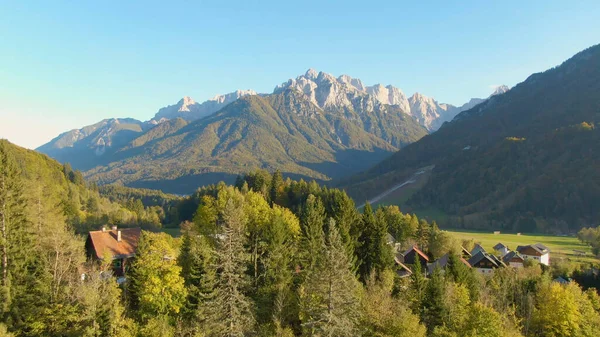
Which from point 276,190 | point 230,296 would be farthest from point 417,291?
point 276,190

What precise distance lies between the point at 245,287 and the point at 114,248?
749 inches

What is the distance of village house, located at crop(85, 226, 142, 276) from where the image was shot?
4709 centimetres

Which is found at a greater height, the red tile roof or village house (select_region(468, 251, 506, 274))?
the red tile roof

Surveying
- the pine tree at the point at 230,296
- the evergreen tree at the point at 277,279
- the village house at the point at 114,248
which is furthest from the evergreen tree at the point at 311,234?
the village house at the point at 114,248

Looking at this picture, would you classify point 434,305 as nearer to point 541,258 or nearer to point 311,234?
point 311,234

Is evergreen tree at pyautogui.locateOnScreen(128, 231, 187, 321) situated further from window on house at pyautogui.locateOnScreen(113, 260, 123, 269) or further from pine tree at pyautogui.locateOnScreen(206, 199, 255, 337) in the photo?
window on house at pyautogui.locateOnScreen(113, 260, 123, 269)

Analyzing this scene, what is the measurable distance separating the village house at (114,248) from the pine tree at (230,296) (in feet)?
50.8

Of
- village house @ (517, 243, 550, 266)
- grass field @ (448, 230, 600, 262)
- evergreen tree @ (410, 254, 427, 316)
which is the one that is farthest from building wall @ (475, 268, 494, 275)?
evergreen tree @ (410, 254, 427, 316)

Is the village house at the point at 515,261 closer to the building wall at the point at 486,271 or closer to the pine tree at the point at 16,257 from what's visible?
the building wall at the point at 486,271

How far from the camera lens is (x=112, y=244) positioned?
4900 centimetres

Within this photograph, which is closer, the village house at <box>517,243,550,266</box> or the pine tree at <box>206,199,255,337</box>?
→ the pine tree at <box>206,199,255,337</box>

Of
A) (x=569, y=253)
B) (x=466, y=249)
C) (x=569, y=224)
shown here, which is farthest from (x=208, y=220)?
(x=569, y=224)

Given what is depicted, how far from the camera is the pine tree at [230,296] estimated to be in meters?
36.2

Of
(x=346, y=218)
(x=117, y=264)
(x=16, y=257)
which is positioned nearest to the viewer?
(x=16, y=257)
